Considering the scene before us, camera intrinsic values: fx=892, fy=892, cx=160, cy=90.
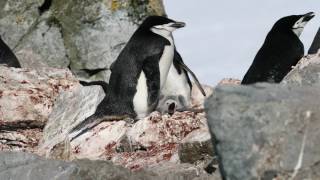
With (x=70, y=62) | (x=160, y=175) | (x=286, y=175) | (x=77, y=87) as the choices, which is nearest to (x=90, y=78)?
(x=70, y=62)

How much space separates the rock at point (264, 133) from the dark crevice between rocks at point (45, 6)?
8610 millimetres

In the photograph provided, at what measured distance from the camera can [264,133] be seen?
2.83 metres

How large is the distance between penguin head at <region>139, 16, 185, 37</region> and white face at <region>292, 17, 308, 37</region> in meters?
1.07

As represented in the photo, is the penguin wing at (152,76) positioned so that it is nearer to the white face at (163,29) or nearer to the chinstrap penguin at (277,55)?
the white face at (163,29)

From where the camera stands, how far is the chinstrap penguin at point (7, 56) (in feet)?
33.7

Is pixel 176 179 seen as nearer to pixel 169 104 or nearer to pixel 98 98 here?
pixel 169 104

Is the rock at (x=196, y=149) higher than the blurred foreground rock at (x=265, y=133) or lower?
lower

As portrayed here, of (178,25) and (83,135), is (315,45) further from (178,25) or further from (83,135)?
(83,135)

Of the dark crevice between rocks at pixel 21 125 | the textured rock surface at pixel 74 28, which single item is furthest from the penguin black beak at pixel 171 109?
the textured rock surface at pixel 74 28

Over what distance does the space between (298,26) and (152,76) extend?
4.96ft

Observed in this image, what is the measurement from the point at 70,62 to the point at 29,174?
20.4 ft

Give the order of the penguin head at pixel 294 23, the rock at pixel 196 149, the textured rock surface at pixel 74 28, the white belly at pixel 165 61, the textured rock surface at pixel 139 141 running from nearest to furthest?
the rock at pixel 196 149 → the textured rock surface at pixel 139 141 → the white belly at pixel 165 61 → the penguin head at pixel 294 23 → the textured rock surface at pixel 74 28

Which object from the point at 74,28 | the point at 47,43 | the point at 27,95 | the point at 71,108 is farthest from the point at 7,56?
the point at 71,108

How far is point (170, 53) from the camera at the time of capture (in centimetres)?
759
